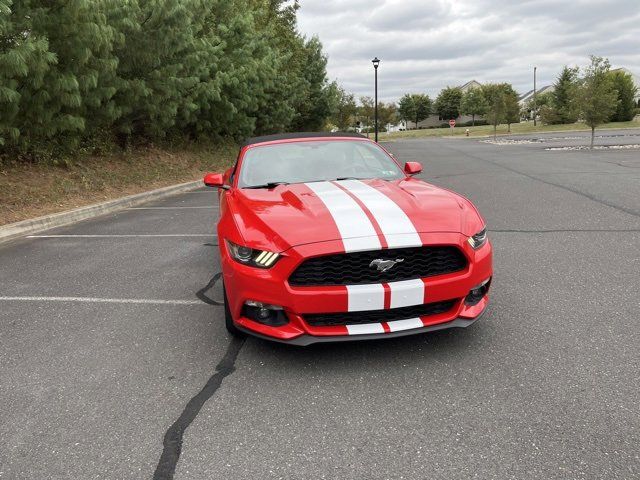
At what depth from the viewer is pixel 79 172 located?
12.7 metres

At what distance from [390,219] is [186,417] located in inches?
67.2

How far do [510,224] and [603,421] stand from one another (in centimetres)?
530

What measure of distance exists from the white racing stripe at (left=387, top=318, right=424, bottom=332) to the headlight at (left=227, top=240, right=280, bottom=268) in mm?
816

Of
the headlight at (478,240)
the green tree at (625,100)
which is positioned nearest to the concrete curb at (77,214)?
the headlight at (478,240)

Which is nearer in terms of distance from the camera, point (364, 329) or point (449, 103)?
Result: point (364, 329)

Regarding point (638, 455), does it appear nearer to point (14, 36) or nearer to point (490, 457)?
point (490, 457)

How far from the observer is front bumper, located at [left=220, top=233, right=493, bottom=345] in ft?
10.1

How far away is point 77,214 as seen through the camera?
388 inches

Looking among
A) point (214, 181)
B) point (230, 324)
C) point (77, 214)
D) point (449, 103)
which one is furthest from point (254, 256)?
point (449, 103)

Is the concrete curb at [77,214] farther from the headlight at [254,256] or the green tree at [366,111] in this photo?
the green tree at [366,111]

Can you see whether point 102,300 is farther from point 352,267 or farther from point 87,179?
point 87,179

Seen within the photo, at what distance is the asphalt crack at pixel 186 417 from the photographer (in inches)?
93.6

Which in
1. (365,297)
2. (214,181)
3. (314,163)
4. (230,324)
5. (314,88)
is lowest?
(230,324)

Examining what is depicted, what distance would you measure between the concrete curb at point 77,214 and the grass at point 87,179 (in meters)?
0.39
